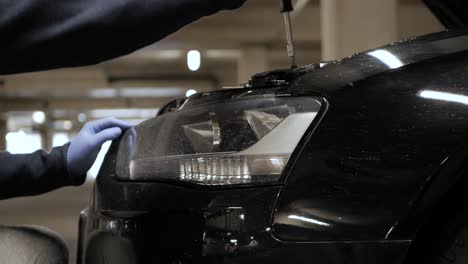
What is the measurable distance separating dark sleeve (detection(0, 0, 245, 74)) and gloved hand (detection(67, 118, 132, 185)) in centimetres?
64

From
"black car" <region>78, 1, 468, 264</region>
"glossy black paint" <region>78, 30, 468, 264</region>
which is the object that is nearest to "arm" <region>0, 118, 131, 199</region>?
"black car" <region>78, 1, 468, 264</region>

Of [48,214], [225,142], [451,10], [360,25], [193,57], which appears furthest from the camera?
[193,57]

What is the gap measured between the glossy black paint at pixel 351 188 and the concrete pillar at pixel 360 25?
22.7 ft

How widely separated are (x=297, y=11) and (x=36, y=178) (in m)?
13.3

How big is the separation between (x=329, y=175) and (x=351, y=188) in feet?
0.17

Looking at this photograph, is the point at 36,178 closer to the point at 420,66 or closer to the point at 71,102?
the point at 420,66

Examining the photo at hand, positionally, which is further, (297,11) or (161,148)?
(297,11)

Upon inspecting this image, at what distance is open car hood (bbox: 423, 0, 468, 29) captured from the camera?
8.47 ft

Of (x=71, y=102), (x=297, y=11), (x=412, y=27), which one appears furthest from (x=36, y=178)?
(x=71, y=102)

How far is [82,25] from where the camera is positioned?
5.00 ft

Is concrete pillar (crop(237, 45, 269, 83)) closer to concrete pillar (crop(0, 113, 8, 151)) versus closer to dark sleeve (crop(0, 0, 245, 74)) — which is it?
A: dark sleeve (crop(0, 0, 245, 74))

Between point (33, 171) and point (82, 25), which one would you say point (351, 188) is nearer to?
point (82, 25)

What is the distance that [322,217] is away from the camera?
5.10 ft

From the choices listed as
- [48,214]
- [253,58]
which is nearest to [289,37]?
[48,214]
